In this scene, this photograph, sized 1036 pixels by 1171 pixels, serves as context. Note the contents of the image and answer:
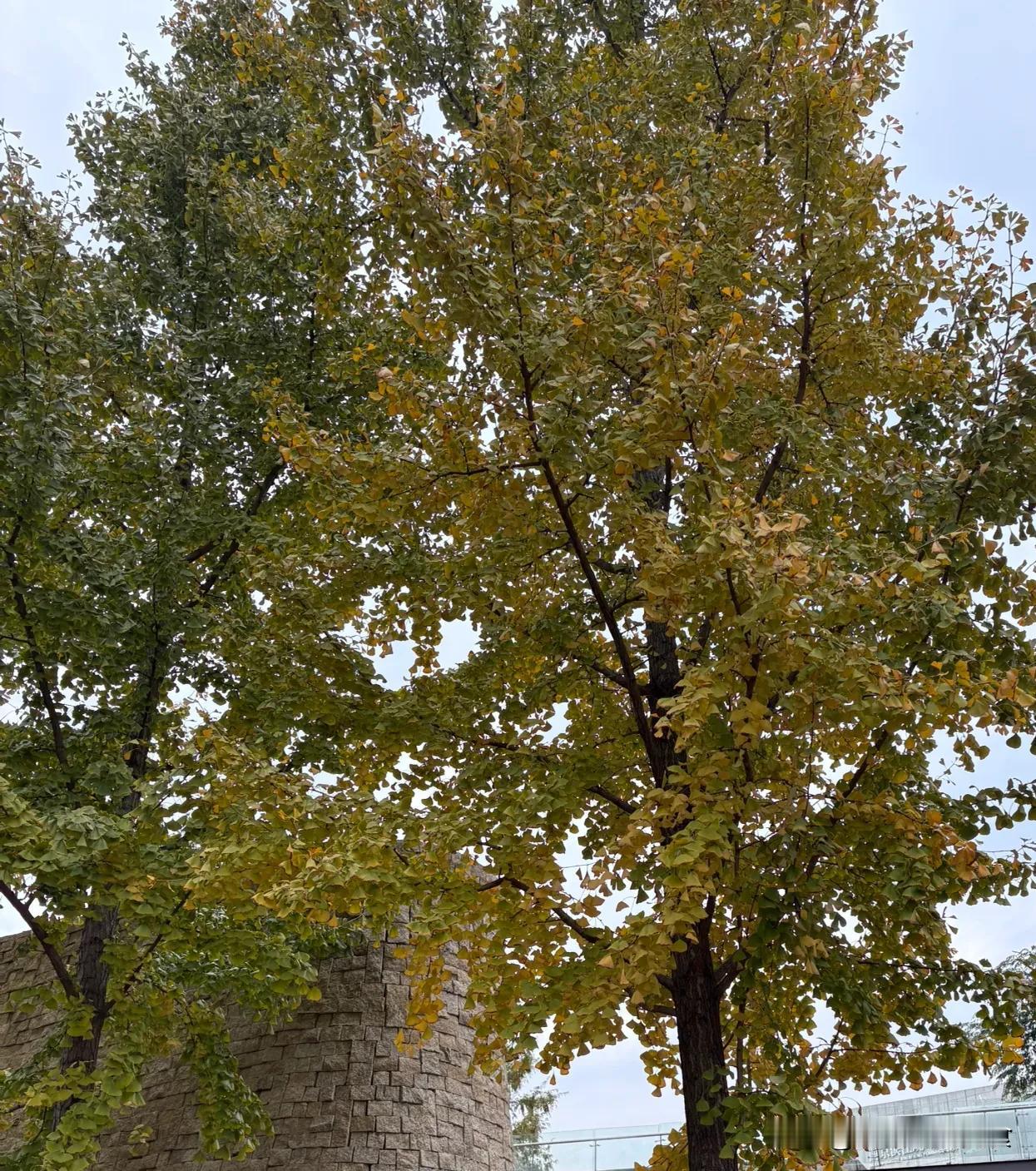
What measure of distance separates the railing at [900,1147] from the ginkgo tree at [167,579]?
3.48 m

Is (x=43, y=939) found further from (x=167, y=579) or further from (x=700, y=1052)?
(x=700, y=1052)

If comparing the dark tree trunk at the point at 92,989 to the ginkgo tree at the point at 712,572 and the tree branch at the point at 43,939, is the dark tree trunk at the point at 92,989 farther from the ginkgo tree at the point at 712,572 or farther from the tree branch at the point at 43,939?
the ginkgo tree at the point at 712,572

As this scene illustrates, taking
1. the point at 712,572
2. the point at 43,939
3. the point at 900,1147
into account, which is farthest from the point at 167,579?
the point at 900,1147

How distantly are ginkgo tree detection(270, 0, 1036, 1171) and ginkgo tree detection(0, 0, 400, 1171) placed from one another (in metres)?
0.69

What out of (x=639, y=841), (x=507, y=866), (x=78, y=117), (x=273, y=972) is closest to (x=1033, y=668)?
(x=639, y=841)

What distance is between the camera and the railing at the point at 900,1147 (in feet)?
24.0

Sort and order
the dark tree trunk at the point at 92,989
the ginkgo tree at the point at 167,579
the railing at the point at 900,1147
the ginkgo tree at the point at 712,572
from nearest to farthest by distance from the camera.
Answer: the ginkgo tree at the point at 712,572 < the ginkgo tree at the point at 167,579 < the dark tree trunk at the point at 92,989 < the railing at the point at 900,1147

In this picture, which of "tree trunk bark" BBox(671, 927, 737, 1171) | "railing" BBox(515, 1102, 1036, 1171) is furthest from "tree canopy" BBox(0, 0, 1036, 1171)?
"railing" BBox(515, 1102, 1036, 1171)

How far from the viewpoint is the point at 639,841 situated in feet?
→ 11.4

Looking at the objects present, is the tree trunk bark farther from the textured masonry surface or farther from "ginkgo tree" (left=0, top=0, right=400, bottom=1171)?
the textured masonry surface

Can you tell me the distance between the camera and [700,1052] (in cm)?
426

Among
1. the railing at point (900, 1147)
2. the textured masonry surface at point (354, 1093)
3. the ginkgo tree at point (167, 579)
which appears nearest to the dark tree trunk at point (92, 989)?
the ginkgo tree at point (167, 579)

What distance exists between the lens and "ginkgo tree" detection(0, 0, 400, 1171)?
521cm

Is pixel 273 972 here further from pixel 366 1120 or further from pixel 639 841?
pixel 639 841
